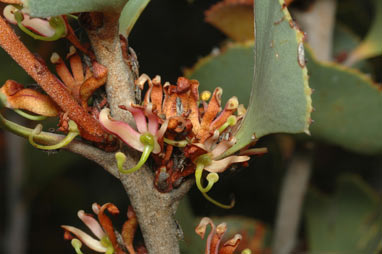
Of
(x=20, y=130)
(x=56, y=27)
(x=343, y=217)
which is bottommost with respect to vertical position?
(x=343, y=217)

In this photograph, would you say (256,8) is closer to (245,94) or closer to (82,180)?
(245,94)

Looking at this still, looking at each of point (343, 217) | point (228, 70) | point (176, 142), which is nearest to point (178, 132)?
point (176, 142)

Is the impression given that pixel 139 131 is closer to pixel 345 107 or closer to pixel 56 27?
pixel 56 27

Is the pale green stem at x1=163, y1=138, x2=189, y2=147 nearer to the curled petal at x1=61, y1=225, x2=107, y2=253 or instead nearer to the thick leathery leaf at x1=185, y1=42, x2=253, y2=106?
the curled petal at x1=61, y1=225, x2=107, y2=253

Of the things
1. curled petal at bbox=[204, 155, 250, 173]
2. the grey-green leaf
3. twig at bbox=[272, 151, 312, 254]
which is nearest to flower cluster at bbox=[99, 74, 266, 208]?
curled petal at bbox=[204, 155, 250, 173]

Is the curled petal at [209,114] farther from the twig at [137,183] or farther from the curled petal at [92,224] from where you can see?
the curled petal at [92,224]

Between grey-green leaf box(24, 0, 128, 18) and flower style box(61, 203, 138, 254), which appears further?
flower style box(61, 203, 138, 254)

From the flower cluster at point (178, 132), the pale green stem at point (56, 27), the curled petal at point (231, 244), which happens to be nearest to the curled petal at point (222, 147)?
the flower cluster at point (178, 132)
